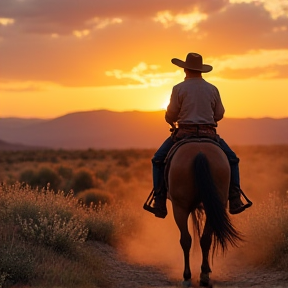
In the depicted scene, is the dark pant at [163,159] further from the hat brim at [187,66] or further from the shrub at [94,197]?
the shrub at [94,197]

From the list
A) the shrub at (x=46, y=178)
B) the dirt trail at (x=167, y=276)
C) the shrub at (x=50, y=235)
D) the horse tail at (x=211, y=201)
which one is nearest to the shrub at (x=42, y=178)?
the shrub at (x=46, y=178)

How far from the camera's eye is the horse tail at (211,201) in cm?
927

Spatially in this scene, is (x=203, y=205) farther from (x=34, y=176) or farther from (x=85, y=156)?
(x=85, y=156)

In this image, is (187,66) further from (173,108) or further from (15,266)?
(15,266)

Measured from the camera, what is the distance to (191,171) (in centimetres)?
942

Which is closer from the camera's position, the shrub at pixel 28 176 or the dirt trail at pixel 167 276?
the dirt trail at pixel 167 276

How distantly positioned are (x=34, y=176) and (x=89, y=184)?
289 centimetres

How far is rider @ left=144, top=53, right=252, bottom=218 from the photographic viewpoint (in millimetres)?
9977

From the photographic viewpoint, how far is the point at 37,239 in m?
10.5

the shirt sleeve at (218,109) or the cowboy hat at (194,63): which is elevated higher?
the cowboy hat at (194,63)

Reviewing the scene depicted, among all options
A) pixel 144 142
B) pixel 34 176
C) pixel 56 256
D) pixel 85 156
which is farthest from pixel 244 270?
pixel 144 142

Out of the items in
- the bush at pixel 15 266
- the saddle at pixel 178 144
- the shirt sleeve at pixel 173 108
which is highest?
the shirt sleeve at pixel 173 108

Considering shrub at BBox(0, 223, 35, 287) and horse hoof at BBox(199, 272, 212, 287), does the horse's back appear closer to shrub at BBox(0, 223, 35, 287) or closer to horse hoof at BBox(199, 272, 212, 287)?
horse hoof at BBox(199, 272, 212, 287)

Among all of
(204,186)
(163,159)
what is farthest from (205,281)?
(163,159)
